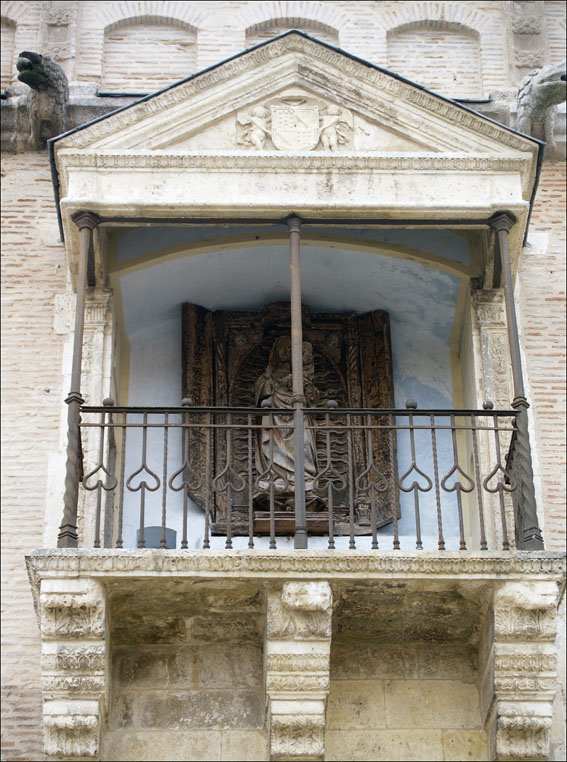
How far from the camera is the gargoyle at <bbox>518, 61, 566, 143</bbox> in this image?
10.3 meters

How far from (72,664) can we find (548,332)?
4031mm

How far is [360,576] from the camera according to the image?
805 cm

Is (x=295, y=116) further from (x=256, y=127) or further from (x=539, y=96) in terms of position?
(x=539, y=96)

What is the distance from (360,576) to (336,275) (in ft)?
9.12

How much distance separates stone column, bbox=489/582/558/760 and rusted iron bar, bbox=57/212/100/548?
7.79 feet

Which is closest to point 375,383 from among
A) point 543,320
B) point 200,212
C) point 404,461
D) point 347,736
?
point 404,461

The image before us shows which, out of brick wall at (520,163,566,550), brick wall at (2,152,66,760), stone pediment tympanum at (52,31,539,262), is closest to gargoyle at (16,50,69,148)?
brick wall at (2,152,66,760)

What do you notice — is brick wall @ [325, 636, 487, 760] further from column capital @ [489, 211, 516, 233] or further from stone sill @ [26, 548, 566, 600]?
column capital @ [489, 211, 516, 233]

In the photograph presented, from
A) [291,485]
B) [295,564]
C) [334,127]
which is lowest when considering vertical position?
[295,564]

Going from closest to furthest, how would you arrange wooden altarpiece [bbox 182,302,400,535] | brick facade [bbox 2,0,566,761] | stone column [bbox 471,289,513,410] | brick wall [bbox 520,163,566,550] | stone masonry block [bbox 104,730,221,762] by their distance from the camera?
stone masonry block [bbox 104,730,221,762]
brick facade [bbox 2,0,566,761]
stone column [bbox 471,289,513,410]
brick wall [bbox 520,163,566,550]
wooden altarpiece [bbox 182,302,400,535]

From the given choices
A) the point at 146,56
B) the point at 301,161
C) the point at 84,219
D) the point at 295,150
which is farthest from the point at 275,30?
the point at 84,219

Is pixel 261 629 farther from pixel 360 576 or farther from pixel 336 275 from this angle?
pixel 336 275

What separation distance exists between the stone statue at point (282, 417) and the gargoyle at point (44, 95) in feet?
7.29

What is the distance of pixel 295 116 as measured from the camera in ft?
30.6
